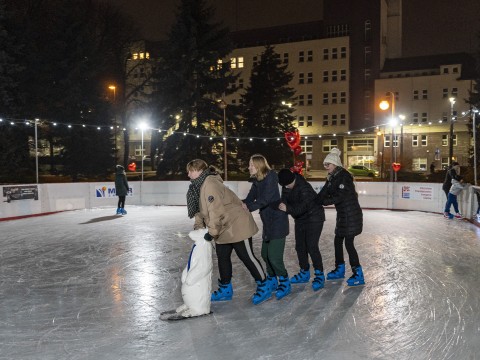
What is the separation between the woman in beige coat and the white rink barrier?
9.79m

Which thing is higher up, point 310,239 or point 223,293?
point 310,239

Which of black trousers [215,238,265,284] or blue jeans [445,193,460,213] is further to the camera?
blue jeans [445,193,460,213]

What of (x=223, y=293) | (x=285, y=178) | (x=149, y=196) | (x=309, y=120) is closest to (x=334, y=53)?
(x=309, y=120)

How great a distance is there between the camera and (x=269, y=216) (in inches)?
219

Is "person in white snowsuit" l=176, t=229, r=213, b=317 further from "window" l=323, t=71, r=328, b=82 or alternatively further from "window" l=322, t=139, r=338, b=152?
"window" l=323, t=71, r=328, b=82

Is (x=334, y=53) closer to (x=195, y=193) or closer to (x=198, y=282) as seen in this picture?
(x=195, y=193)

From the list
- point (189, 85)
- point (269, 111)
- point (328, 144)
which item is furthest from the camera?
point (328, 144)

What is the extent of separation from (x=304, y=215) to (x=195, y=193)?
4.90 feet

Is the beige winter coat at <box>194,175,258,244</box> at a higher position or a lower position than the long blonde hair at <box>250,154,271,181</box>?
lower

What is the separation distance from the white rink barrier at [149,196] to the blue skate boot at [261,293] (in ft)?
31.3

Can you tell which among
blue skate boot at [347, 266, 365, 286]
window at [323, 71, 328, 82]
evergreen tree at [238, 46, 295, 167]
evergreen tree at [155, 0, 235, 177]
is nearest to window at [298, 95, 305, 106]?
window at [323, 71, 328, 82]

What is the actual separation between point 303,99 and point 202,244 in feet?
169

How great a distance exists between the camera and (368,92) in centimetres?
5316

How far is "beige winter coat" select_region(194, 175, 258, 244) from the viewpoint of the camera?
4918mm
